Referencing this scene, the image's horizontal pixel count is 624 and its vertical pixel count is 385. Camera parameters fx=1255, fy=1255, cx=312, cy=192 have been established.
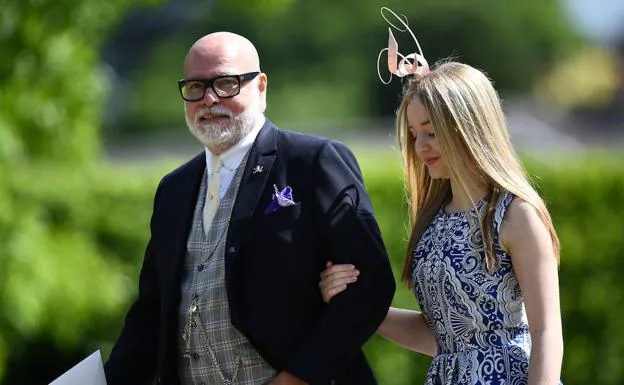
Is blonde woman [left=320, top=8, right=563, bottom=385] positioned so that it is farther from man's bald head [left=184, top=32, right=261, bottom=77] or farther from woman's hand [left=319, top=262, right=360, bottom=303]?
man's bald head [left=184, top=32, right=261, bottom=77]

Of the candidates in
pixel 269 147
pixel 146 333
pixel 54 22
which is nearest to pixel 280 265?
pixel 269 147

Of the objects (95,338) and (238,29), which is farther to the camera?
(238,29)

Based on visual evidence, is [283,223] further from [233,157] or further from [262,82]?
[262,82]

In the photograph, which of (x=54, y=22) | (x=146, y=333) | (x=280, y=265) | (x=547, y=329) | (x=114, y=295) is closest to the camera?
(x=547, y=329)

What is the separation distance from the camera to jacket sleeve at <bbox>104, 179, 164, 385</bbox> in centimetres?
425

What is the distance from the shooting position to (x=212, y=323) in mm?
3922

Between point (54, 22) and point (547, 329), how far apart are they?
14.0 feet

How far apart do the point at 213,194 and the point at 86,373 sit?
0.70 m

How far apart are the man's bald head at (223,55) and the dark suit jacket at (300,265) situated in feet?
0.77

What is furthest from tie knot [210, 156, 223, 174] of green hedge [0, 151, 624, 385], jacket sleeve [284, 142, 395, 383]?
green hedge [0, 151, 624, 385]

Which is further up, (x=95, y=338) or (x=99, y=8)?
(x=99, y=8)

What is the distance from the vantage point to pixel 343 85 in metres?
56.5

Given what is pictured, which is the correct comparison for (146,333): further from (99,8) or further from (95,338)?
(95,338)

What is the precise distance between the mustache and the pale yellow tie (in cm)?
19
